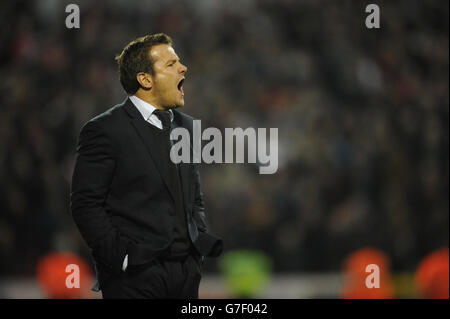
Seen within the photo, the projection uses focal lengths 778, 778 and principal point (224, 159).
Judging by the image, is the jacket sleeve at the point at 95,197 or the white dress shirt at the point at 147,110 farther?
the white dress shirt at the point at 147,110

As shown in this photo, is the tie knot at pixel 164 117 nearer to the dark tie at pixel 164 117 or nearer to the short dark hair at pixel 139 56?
the dark tie at pixel 164 117

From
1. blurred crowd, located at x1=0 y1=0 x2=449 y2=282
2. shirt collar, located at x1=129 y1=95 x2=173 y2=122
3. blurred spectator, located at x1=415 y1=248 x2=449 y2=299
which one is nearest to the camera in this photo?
shirt collar, located at x1=129 y1=95 x2=173 y2=122

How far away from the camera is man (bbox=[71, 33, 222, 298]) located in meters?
1.83

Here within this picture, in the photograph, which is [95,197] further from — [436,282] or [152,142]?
[436,282]

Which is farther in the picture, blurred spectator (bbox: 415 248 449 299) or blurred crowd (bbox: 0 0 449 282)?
blurred crowd (bbox: 0 0 449 282)

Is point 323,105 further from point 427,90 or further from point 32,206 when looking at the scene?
point 32,206

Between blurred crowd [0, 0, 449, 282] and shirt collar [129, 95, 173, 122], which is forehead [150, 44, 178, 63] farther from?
blurred crowd [0, 0, 449, 282]

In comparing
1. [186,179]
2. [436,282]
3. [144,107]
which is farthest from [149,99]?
[436,282]

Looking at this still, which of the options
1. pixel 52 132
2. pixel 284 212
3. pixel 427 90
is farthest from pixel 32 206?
pixel 427 90

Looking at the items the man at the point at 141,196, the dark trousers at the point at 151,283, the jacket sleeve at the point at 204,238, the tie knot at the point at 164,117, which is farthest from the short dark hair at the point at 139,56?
the dark trousers at the point at 151,283

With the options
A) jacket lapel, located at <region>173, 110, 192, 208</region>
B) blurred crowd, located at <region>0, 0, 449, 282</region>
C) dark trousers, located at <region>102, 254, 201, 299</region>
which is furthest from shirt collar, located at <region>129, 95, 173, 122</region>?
blurred crowd, located at <region>0, 0, 449, 282</region>

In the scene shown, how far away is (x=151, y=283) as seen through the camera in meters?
1.86

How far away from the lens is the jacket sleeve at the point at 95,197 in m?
1.82

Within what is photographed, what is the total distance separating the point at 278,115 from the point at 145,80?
4240 mm
